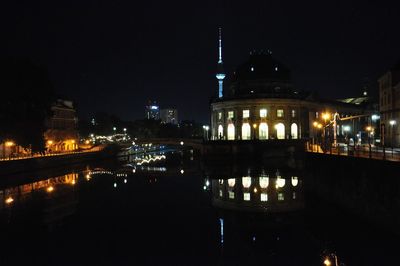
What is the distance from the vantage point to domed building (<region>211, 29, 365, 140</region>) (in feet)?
364

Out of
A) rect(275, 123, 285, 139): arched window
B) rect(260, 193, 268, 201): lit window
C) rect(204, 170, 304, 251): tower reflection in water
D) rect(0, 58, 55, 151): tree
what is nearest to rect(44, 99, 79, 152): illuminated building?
rect(0, 58, 55, 151): tree

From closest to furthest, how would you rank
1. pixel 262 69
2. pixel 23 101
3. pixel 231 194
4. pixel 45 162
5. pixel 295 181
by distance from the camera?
pixel 231 194
pixel 295 181
pixel 23 101
pixel 45 162
pixel 262 69

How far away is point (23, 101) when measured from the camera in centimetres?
6488

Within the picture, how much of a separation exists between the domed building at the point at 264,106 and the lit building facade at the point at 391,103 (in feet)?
138

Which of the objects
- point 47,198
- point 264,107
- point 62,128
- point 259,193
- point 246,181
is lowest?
point 259,193

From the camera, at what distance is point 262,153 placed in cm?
9512

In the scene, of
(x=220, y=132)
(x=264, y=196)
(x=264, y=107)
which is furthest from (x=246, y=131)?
(x=264, y=196)

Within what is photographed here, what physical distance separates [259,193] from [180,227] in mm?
17594

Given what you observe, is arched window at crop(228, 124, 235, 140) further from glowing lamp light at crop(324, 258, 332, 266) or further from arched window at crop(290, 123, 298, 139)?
glowing lamp light at crop(324, 258, 332, 266)

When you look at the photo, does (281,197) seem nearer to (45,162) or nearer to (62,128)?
(45,162)

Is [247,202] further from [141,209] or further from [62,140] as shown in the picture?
[62,140]

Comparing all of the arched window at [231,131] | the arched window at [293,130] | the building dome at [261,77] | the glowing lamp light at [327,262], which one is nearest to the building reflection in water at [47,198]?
the glowing lamp light at [327,262]

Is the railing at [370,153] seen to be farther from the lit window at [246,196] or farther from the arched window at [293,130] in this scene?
the arched window at [293,130]

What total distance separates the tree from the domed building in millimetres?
55441
